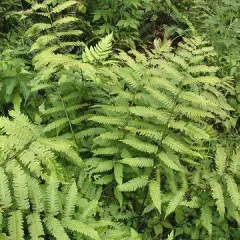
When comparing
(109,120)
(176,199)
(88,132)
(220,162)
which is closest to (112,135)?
(109,120)

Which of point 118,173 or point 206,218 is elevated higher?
point 118,173

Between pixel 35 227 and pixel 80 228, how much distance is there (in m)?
0.38

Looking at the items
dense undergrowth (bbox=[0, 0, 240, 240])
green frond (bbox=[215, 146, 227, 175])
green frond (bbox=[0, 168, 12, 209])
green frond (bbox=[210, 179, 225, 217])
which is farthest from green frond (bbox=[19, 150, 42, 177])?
green frond (bbox=[215, 146, 227, 175])

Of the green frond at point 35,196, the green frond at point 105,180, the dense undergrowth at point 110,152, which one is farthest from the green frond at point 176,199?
the green frond at point 35,196

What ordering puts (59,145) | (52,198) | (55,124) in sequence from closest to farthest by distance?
(52,198)
(59,145)
(55,124)

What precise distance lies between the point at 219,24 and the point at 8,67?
365 cm

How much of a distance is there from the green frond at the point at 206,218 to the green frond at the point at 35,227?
5.54 feet

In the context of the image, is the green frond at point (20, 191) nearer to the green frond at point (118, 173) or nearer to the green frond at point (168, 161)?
the green frond at point (118, 173)

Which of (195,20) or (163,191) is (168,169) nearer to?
(163,191)

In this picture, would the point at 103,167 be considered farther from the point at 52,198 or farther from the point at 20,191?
the point at 20,191

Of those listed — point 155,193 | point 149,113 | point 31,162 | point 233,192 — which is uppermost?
point 149,113

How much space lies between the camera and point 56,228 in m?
2.90

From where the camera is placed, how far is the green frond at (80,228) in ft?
9.71

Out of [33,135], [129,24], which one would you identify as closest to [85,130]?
[33,135]
